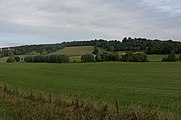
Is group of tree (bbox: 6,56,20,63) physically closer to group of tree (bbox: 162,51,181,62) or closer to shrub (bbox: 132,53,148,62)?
shrub (bbox: 132,53,148,62)

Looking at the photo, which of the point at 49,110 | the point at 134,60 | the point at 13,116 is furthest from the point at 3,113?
the point at 134,60

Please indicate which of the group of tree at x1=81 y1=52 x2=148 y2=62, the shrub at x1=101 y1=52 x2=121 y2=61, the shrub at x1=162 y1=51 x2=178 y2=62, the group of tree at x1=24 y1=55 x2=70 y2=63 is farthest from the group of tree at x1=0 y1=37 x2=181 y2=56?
the group of tree at x1=24 y1=55 x2=70 y2=63

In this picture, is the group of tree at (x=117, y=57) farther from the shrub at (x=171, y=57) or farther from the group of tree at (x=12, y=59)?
the group of tree at (x=12, y=59)

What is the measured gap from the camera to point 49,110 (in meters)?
12.2

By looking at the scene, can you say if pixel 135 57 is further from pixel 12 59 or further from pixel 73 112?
pixel 73 112

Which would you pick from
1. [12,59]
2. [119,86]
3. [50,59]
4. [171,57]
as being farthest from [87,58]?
[119,86]

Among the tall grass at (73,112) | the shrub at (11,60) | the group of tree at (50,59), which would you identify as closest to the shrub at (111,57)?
the group of tree at (50,59)

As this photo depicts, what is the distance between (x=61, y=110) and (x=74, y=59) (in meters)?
99.8

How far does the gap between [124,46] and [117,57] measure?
23.6 metres

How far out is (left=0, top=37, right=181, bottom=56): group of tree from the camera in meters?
106

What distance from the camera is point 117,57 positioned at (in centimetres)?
10431

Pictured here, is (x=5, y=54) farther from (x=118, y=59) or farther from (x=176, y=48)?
(x=176, y=48)

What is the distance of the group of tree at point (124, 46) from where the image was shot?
349 ft

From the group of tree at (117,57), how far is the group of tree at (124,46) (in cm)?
1064
